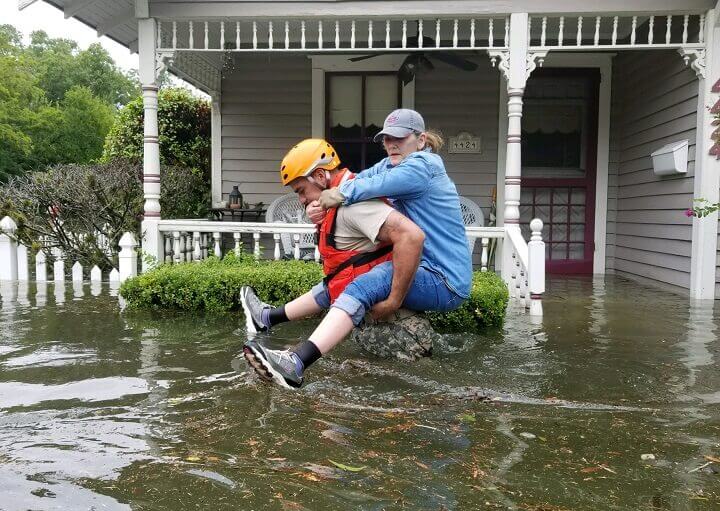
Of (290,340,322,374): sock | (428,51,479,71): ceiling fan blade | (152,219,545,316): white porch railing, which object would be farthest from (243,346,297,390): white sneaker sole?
(428,51,479,71): ceiling fan blade

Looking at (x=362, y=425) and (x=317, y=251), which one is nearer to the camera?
(x=362, y=425)

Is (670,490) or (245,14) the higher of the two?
(245,14)

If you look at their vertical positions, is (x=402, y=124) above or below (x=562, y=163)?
below

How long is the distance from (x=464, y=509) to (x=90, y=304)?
5441mm

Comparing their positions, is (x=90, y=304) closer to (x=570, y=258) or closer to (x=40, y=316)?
(x=40, y=316)

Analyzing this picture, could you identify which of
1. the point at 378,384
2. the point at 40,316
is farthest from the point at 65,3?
the point at 378,384

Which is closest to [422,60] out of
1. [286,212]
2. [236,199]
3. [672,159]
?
[286,212]

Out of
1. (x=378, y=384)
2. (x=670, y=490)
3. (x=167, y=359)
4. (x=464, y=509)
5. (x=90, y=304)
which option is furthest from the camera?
(x=90, y=304)

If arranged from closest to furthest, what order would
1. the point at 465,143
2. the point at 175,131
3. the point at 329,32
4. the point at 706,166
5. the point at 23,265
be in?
the point at 706,166 → the point at 23,265 → the point at 329,32 → the point at 465,143 → the point at 175,131

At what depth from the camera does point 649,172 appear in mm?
8703

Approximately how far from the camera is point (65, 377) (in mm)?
3855

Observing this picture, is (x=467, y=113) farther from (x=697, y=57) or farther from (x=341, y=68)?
(x=697, y=57)

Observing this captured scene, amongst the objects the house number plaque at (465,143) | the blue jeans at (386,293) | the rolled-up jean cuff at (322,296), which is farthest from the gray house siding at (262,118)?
the blue jeans at (386,293)

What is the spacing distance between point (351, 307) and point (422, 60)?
6.41 meters
